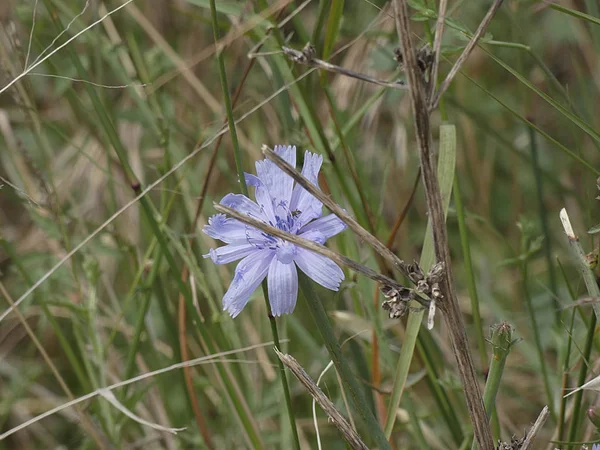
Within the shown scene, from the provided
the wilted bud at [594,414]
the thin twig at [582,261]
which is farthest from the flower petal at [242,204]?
the wilted bud at [594,414]

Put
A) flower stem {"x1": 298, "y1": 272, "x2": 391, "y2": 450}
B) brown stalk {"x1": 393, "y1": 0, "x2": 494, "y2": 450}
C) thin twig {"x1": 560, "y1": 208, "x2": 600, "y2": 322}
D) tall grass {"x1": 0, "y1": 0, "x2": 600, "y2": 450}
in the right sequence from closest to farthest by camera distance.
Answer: brown stalk {"x1": 393, "y1": 0, "x2": 494, "y2": 450} < flower stem {"x1": 298, "y1": 272, "x2": 391, "y2": 450} < thin twig {"x1": 560, "y1": 208, "x2": 600, "y2": 322} < tall grass {"x1": 0, "y1": 0, "x2": 600, "y2": 450}

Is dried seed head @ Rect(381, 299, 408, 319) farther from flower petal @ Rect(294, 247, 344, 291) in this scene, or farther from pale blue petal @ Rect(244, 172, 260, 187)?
pale blue petal @ Rect(244, 172, 260, 187)

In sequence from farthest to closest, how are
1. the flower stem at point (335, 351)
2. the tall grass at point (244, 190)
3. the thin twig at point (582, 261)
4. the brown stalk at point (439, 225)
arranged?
the tall grass at point (244, 190) < the thin twig at point (582, 261) < the flower stem at point (335, 351) < the brown stalk at point (439, 225)

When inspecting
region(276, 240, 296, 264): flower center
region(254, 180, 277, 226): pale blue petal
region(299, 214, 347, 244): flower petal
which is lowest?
region(276, 240, 296, 264): flower center

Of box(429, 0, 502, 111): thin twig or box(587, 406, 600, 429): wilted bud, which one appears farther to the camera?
box(587, 406, 600, 429): wilted bud

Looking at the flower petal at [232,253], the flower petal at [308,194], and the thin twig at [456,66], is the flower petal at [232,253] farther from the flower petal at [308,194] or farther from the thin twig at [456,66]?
the thin twig at [456,66]

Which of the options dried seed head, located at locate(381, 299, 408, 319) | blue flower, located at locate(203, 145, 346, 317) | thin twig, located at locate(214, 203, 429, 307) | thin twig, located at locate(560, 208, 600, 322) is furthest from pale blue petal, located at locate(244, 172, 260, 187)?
thin twig, located at locate(560, 208, 600, 322)

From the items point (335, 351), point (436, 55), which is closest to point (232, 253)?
point (335, 351)

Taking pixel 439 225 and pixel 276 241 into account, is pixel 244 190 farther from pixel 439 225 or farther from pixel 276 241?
pixel 439 225

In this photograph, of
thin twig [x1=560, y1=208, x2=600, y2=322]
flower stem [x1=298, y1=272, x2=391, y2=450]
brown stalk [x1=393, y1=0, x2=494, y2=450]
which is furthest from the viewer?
thin twig [x1=560, y1=208, x2=600, y2=322]
